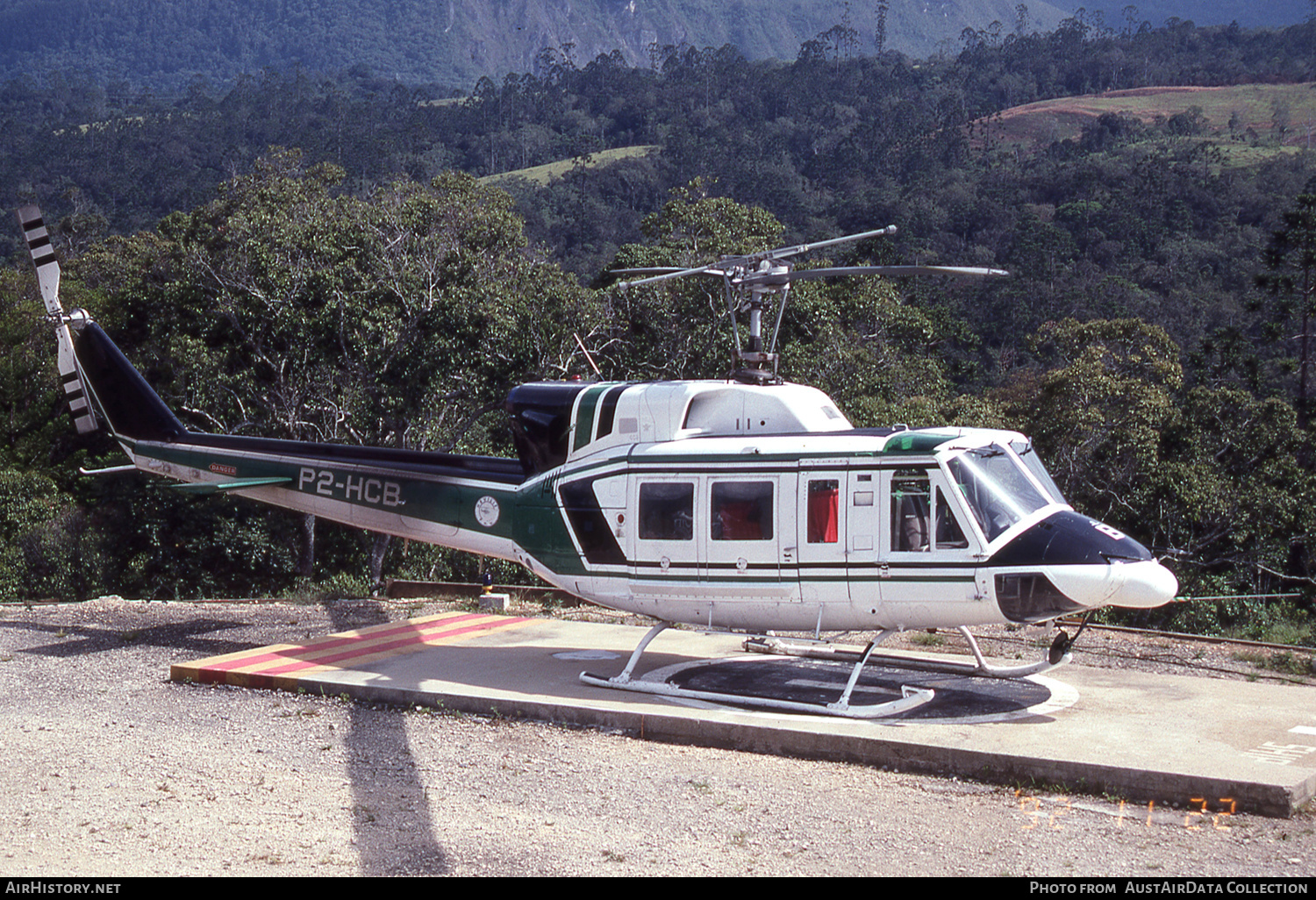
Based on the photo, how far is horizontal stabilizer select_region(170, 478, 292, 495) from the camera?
11.6 meters

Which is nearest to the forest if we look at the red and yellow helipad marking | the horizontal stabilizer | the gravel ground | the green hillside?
the red and yellow helipad marking

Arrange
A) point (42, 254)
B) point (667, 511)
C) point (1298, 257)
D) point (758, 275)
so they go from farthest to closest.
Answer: point (1298, 257), point (42, 254), point (667, 511), point (758, 275)

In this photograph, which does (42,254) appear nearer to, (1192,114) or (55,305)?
(55,305)

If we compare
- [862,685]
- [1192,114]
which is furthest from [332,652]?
[1192,114]

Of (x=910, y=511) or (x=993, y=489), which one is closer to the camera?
(x=993, y=489)

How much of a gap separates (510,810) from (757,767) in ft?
6.39

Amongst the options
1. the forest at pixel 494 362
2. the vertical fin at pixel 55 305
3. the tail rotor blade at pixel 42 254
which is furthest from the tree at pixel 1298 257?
the tail rotor blade at pixel 42 254

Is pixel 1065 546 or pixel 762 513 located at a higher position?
pixel 762 513

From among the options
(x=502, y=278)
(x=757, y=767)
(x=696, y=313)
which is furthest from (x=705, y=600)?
(x=502, y=278)

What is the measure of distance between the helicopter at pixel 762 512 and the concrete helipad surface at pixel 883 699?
1.31ft

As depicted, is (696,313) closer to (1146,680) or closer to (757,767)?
(1146,680)

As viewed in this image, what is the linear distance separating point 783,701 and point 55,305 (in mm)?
9746

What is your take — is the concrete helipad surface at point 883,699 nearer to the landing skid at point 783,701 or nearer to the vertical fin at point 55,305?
the landing skid at point 783,701

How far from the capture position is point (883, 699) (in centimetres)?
971
